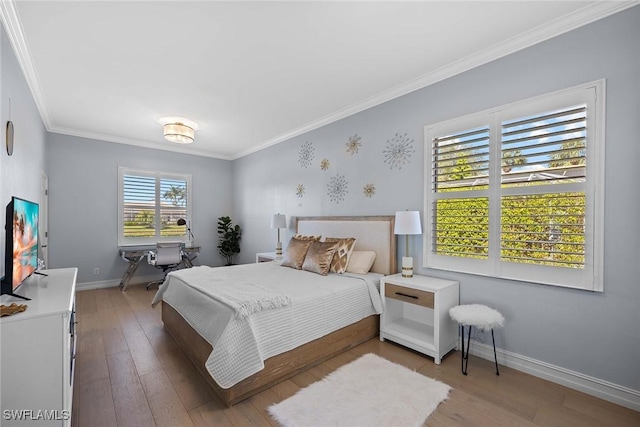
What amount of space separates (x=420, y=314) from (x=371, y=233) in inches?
39.7

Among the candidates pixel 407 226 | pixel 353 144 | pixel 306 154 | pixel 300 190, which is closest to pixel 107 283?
pixel 300 190

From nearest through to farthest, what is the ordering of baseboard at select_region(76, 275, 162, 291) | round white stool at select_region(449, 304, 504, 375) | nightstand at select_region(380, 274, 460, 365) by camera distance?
round white stool at select_region(449, 304, 504, 375)
nightstand at select_region(380, 274, 460, 365)
baseboard at select_region(76, 275, 162, 291)

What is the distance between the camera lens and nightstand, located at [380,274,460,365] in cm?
247

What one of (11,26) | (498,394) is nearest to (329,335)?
(498,394)

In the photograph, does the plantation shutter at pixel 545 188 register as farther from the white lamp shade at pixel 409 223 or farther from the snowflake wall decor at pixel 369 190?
the snowflake wall decor at pixel 369 190

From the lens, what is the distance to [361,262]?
326 cm

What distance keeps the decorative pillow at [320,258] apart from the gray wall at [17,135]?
8.17 ft

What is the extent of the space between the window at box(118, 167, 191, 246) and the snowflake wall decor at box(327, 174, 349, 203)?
3398 millimetres

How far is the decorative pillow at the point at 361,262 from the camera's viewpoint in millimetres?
3211

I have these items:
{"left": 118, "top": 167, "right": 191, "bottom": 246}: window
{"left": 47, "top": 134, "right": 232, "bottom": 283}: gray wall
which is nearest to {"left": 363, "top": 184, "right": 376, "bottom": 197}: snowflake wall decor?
{"left": 118, "top": 167, "right": 191, "bottom": 246}: window

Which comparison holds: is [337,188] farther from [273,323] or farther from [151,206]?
[151,206]

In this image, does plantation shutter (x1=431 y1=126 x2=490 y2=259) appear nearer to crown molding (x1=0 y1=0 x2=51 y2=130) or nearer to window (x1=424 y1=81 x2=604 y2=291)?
Result: window (x1=424 y1=81 x2=604 y2=291)

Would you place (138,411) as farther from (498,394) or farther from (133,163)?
(133,163)

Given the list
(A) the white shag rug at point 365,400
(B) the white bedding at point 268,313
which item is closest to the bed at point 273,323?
(B) the white bedding at point 268,313
